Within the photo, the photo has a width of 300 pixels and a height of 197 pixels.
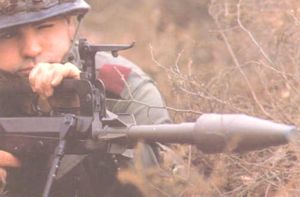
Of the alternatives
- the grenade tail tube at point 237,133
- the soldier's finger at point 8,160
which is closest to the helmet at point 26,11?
the soldier's finger at point 8,160

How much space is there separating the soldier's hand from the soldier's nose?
0.65 feet

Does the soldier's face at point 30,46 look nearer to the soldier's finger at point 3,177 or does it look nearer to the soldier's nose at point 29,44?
the soldier's nose at point 29,44

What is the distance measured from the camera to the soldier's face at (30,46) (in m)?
3.85

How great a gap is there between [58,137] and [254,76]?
5.18ft

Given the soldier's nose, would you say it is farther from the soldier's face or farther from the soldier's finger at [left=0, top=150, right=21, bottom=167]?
the soldier's finger at [left=0, top=150, right=21, bottom=167]

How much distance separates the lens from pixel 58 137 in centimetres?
357

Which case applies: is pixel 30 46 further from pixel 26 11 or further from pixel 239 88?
pixel 239 88

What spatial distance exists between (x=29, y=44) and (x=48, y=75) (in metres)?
0.29

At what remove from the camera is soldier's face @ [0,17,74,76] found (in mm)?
3846

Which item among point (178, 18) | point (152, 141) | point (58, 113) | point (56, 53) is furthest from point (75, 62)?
point (178, 18)

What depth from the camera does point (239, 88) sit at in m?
4.75

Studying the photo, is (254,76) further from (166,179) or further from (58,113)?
(58,113)

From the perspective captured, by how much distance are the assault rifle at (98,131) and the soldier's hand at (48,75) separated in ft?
0.11

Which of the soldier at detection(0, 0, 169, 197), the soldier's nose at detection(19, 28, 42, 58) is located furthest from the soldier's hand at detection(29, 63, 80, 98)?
the soldier's nose at detection(19, 28, 42, 58)
